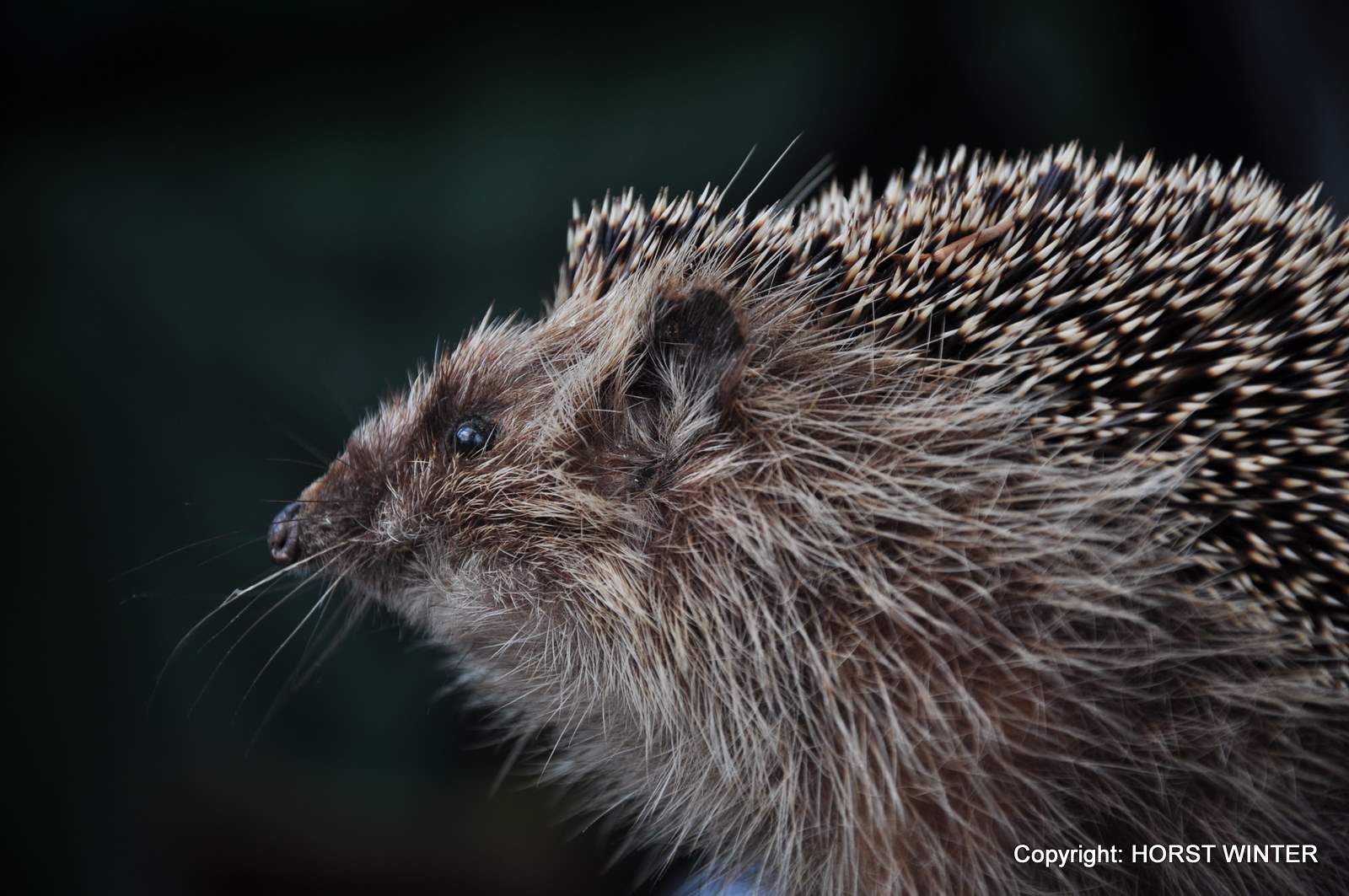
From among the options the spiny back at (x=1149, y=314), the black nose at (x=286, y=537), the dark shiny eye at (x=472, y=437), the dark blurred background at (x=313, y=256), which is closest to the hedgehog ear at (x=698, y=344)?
the spiny back at (x=1149, y=314)

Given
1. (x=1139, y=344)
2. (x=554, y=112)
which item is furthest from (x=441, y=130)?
(x=1139, y=344)

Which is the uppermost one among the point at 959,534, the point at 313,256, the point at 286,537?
the point at 313,256

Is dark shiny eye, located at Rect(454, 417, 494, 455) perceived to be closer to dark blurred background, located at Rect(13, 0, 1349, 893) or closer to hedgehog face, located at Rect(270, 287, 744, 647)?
hedgehog face, located at Rect(270, 287, 744, 647)

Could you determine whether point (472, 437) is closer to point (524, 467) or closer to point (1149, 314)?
point (524, 467)

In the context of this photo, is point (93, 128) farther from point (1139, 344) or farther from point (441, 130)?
point (1139, 344)

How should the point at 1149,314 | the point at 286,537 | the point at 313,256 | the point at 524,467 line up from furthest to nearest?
the point at 313,256 → the point at 286,537 → the point at 524,467 → the point at 1149,314

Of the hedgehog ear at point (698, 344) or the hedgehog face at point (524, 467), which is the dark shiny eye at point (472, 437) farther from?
the hedgehog ear at point (698, 344)

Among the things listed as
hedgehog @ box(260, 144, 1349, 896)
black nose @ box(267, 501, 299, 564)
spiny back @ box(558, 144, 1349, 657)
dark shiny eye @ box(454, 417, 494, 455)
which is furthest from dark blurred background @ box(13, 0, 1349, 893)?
spiny back @ box(558, 144, 1349, 657)

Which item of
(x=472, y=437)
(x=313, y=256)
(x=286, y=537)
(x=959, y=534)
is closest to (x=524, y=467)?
(x=472, y=437)
